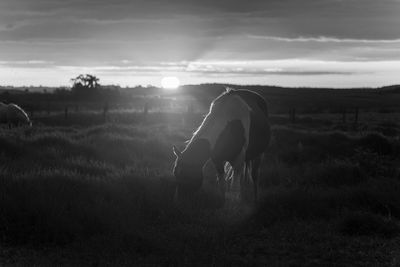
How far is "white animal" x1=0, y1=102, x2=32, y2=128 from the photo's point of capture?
27359 millimetres

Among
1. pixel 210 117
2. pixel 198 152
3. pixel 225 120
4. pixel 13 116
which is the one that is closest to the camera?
pixel 198 152

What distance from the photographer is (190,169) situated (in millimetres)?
7848

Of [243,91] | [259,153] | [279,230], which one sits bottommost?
[279,230]

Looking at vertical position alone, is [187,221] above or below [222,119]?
below

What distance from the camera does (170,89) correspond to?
116 meters

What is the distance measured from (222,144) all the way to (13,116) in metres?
21.9

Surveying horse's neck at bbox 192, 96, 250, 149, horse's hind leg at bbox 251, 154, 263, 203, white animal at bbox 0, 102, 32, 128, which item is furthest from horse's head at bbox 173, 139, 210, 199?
white animal at bbox 0, 102, 32, 128

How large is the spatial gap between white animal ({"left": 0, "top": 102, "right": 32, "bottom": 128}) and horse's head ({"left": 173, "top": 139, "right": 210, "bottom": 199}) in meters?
20.8

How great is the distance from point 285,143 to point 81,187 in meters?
10.3

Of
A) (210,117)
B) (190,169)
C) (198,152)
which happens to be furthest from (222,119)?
(190,169)

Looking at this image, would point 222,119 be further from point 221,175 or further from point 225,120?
point 221,175

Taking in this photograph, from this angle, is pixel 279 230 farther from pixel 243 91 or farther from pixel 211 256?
pixel 243 91

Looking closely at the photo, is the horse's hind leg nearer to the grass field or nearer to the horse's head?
the grass field

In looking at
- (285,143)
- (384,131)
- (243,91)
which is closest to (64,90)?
(384,131)
